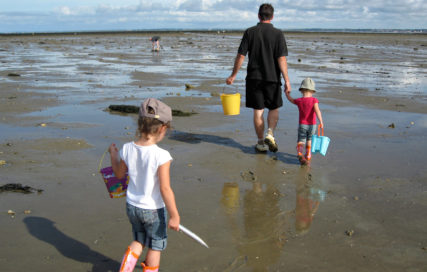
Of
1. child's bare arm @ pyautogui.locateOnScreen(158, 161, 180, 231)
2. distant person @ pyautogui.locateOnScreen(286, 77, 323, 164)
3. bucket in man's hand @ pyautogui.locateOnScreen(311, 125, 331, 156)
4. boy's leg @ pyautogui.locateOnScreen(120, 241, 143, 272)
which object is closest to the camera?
child's bare arm @ pyautogui.locateOnScreen(158, 161, 180, 231)

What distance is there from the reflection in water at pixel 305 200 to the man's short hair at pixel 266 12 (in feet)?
7.27

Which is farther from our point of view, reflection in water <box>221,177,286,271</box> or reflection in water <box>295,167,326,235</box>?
reflection in water <box>295,167,326,235</box>

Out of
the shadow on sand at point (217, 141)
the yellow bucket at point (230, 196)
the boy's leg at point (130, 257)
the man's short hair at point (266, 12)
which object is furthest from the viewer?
the man's short hair at point (266, 12)

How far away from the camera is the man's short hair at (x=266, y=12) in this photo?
5891 mm

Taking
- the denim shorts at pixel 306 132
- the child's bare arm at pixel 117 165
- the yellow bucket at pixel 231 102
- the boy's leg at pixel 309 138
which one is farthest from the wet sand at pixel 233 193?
the child's bare arm at pixel 117 165

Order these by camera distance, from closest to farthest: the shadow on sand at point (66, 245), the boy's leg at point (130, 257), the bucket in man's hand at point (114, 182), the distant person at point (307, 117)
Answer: the boy's leg at point (130, 257)
the bucket in man's hand at point (114, 182)
the shadow on sand at point (66, 245)
the distant person at point (307, 117)

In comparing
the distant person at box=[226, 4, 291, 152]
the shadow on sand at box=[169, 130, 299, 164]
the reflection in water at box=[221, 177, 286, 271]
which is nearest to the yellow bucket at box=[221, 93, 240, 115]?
the distant person at box=[226, 4, 291, 152]

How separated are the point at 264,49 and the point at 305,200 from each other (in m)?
2.49

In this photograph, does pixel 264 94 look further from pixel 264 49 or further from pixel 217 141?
pixel 217 141

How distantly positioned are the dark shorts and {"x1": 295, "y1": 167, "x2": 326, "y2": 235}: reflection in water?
129cm

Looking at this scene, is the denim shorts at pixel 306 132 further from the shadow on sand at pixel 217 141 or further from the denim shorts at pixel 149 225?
the denim shorts at pixel 149 225

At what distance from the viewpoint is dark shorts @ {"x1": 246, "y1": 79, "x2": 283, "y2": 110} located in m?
6.06

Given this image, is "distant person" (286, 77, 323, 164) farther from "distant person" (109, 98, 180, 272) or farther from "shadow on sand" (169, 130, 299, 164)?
"distant person" (109, 98, 180, 272)

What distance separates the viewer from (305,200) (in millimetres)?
4301
